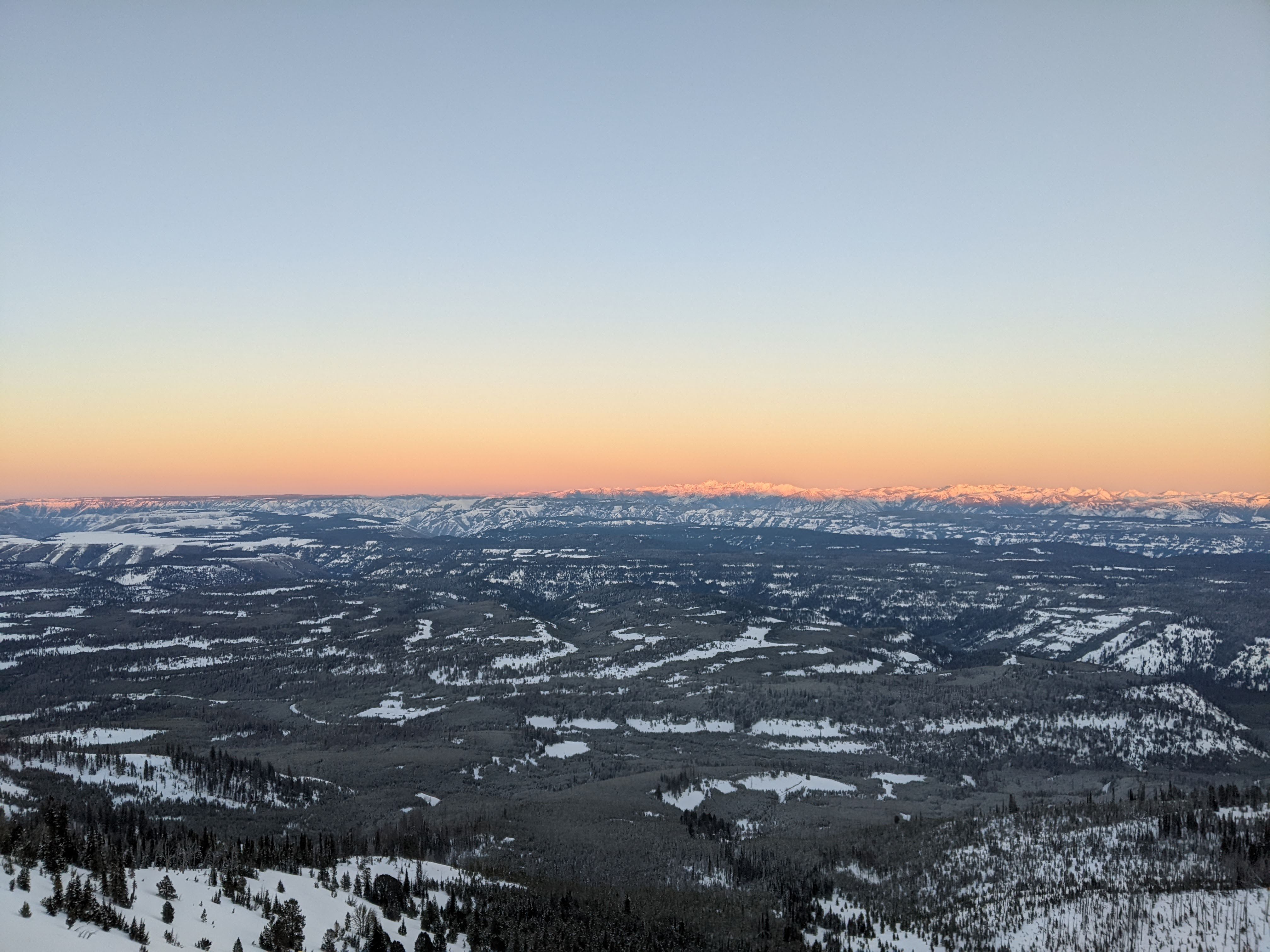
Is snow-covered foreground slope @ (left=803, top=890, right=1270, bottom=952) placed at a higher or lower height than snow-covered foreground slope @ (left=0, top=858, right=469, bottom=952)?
lower

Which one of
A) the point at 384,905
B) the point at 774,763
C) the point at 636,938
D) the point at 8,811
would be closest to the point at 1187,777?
the point at 774,763

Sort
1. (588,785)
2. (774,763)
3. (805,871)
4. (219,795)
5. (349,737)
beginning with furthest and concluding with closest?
(349,737) < (774,763) < (588,785) < (219,795) < (805,871)

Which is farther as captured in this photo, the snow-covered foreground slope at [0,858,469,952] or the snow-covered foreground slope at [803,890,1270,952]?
the snow-covered foreground slope at [803,890,1270,952]

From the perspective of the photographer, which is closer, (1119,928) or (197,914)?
(197,914)

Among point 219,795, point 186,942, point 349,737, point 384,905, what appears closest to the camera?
point 186,942

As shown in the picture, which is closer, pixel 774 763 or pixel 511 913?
pixel 511 913

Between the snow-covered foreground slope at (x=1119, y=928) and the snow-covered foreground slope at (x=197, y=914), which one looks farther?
the snow-covered foreground slope at (x=1119, y=928)

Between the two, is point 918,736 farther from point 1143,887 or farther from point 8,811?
point 8,811

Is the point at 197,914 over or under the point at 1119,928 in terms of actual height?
over
